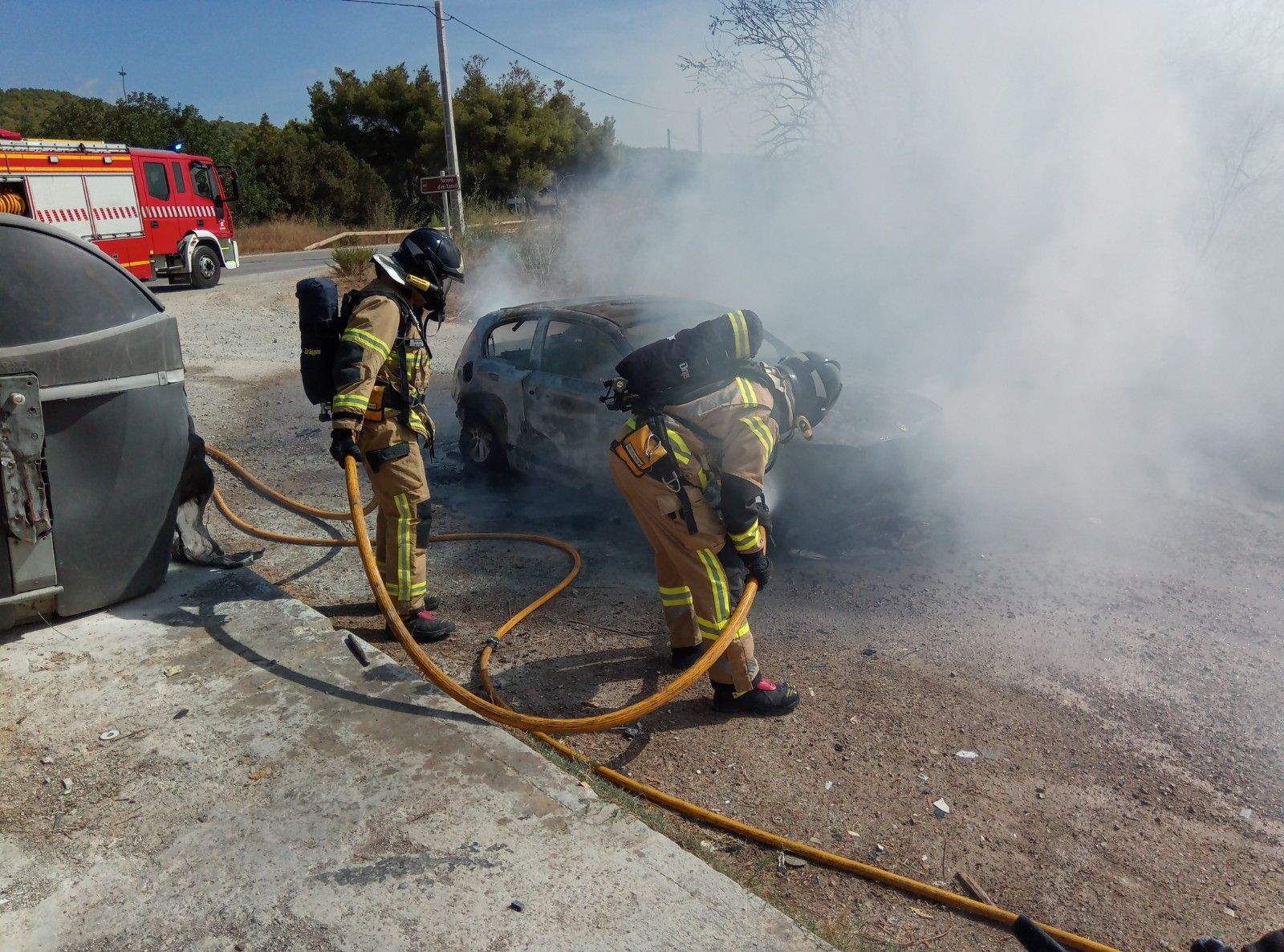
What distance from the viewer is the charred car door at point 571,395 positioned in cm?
560

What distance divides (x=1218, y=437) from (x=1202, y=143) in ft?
12.1

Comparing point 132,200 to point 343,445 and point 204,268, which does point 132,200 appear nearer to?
point 204,268

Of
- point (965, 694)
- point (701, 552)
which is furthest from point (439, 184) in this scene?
point (965, 694)

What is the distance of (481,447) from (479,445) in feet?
0.08

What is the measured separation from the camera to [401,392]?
4082mm

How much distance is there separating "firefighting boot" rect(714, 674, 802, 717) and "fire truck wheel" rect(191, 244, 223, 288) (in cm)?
1789

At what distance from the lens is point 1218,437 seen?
723cm

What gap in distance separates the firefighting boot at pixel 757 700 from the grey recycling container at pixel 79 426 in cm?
252

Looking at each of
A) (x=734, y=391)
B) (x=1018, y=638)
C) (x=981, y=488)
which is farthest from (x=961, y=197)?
(x=734, y=391)

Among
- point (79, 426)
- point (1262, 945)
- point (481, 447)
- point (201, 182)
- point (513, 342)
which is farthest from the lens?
point (201, 182)

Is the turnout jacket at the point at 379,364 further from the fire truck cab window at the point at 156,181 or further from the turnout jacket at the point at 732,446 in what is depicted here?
the fire truck cab window at the point at 156,181

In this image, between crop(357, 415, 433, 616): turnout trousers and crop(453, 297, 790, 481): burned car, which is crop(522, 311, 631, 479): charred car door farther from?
crop(357, 415, 433, 616): turnout trousers

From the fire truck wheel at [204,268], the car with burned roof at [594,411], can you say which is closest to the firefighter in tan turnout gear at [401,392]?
the car with burned roof at [594,411]

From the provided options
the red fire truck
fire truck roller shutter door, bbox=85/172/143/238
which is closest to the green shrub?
the red fire truck
